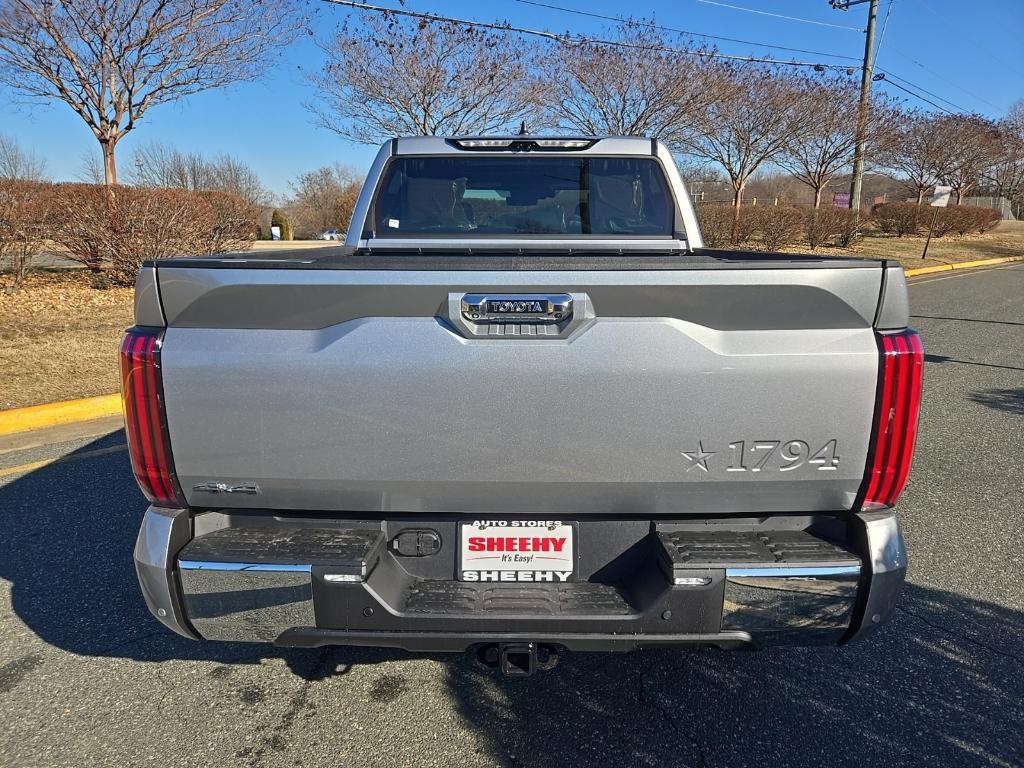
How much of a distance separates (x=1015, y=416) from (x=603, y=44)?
616 inches

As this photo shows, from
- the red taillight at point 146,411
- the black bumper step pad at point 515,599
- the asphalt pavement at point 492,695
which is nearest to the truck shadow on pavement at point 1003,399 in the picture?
the asphalt pavement at point 492,695

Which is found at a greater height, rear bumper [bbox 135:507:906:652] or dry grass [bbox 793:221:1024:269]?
dry grass [bbox 793:221:1024:269]

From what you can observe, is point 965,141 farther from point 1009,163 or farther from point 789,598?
point 789,598

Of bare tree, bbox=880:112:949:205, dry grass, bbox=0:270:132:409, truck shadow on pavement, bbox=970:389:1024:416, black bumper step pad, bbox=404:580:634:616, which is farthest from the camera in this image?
bare tree, bbox=880:112:949:205

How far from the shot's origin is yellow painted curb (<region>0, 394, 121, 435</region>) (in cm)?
572

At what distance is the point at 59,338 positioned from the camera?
8414mm

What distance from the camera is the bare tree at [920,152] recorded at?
97.4 ft

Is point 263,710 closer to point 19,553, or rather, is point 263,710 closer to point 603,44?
point 19,553

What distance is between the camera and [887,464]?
6.25 ft

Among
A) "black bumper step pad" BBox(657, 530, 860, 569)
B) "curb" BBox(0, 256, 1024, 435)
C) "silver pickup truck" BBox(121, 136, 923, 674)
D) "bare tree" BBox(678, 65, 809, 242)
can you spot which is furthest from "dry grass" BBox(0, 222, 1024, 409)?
"bare tree" BBox(678, 65, 809, 242)

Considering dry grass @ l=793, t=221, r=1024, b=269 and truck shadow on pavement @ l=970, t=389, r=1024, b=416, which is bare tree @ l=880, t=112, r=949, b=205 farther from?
truck shadow on pavement @ l=970, t=389, r=1024, b=416

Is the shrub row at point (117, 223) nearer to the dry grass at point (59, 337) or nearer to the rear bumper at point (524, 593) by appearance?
the dry grass at point (59, 337)

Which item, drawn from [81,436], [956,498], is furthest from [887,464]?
[81,436]

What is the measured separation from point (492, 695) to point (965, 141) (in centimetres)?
3789
